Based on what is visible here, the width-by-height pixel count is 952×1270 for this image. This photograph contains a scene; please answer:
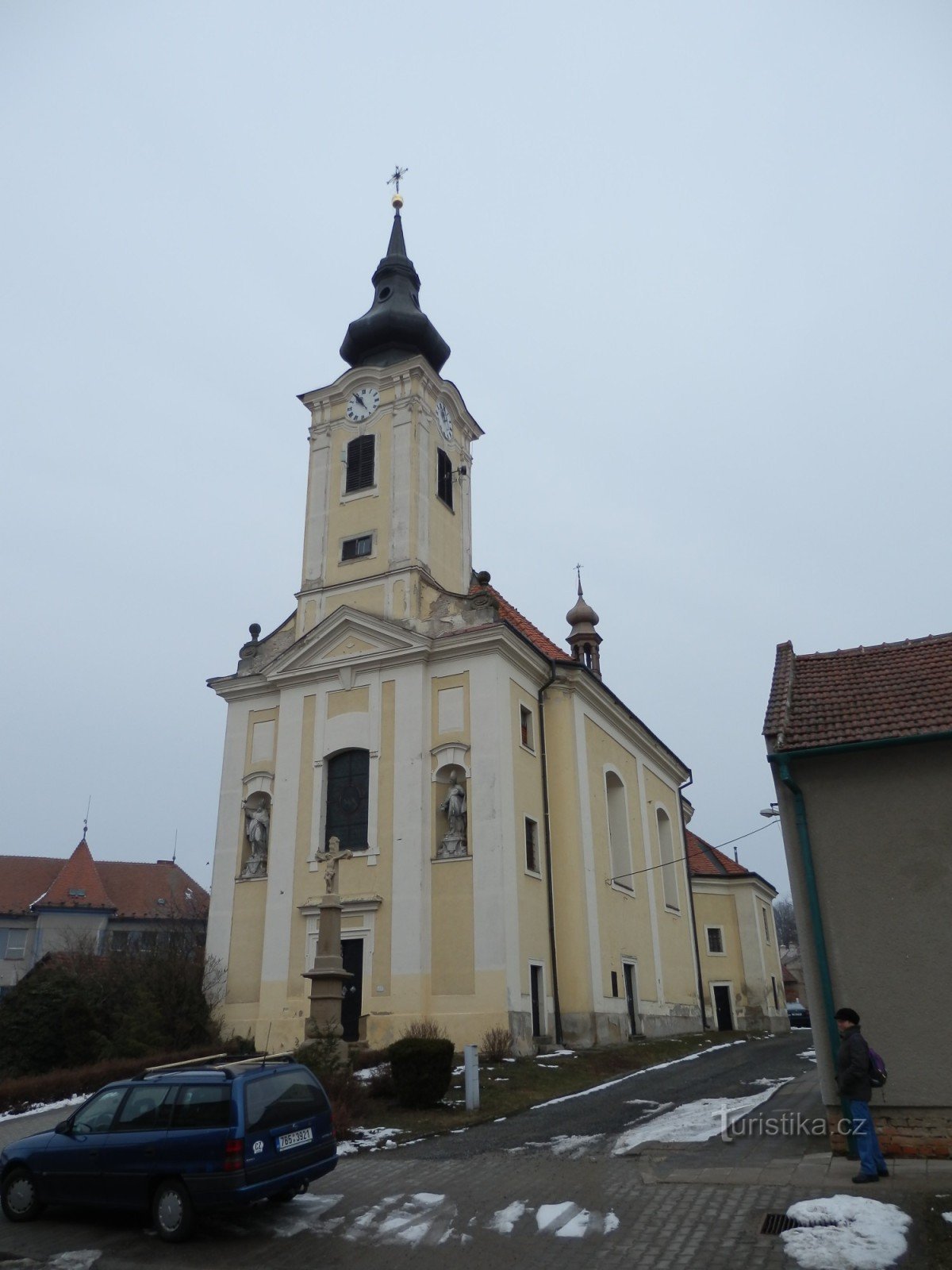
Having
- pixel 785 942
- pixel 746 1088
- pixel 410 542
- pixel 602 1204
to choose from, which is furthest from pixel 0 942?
pixel 785 942

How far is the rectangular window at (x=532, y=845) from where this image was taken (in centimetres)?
2445

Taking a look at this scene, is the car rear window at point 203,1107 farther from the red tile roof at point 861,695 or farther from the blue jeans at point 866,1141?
the red tile roof at point 861,695

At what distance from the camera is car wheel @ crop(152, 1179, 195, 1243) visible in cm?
852

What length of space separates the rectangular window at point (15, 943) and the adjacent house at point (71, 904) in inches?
1.7

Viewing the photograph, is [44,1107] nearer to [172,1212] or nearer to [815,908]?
[172,1212]

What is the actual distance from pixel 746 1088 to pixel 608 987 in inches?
374

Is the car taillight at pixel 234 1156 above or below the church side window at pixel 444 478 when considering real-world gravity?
below

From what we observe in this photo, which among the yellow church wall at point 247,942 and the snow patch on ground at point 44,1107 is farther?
the yellow church wall at point 247,942

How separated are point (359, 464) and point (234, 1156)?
930 inches

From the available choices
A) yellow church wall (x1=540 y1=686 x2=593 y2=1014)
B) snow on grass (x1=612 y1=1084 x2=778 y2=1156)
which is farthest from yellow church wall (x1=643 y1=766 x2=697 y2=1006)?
snow on grass (x1=612 y1=1084 x2=778 y2=1156)

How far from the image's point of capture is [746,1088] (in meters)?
16.4

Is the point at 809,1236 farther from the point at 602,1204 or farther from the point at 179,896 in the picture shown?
the point at 179,896

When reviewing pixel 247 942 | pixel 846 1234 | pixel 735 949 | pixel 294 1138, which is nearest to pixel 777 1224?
pixel 846 1234

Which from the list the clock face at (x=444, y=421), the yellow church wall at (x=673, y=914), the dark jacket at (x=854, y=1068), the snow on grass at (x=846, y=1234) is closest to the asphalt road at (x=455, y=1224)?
the snow on grass at (x=846, y=1234)
